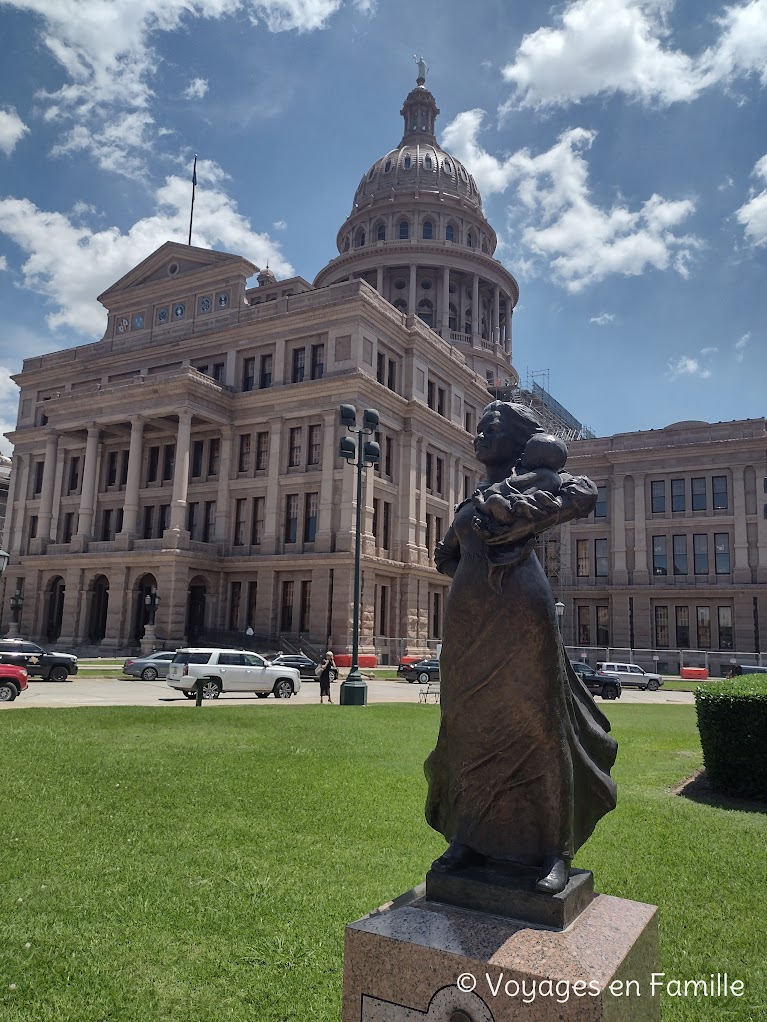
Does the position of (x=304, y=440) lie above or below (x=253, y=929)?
above

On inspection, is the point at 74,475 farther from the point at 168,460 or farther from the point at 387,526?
the point at 387,526

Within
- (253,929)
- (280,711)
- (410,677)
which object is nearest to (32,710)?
(280,711)

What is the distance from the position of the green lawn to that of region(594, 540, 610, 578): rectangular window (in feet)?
164

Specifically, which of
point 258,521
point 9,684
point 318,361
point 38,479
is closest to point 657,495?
point 318,361

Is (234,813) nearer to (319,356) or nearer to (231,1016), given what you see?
(231,1016)

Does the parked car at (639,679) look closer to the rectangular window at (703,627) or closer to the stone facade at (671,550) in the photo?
the stone facade at (671,550)

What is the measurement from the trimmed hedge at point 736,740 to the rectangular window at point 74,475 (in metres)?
52.4

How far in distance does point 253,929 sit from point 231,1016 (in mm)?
1174

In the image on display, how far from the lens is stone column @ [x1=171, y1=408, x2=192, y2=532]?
46125mm

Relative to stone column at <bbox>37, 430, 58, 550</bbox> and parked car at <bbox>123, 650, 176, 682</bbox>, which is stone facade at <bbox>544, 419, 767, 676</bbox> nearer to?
parked car at <bbox>123, 650, 176, 682</bbox>

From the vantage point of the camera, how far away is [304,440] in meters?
47.2

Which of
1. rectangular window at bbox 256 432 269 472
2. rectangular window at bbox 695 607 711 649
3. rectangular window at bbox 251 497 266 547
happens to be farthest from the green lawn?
rectangular window at bbox 695 607 711 649

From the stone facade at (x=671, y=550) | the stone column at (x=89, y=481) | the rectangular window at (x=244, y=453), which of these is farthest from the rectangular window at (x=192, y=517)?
the stone facade at (x=671, y=550)

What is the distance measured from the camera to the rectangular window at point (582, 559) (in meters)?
62.2
